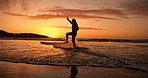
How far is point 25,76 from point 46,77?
59cm

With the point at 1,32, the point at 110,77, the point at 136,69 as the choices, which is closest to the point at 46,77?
the point at 110,77

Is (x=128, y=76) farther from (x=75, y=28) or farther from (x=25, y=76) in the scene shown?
(x=75, y=28)

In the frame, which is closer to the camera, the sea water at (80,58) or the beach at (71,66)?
the beach at (71,66)

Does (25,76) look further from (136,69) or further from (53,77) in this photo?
(136,69)

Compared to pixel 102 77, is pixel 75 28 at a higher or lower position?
higher

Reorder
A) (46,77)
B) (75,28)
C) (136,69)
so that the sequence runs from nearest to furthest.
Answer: (46,77) → (136,69) → (75,28)

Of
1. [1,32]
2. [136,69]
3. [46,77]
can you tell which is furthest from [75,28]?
[1,32]

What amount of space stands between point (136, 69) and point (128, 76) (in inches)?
39.5

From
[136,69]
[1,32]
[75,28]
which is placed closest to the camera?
[136,69]

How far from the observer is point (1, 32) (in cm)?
6050

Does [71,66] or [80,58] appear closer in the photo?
[71,66]

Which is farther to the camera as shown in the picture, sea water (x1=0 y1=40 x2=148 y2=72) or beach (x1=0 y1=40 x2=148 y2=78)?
sea water (x1=0 y1=40 x2=148 y2=72)

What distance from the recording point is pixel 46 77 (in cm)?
335

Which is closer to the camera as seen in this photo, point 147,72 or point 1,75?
point 1,75
